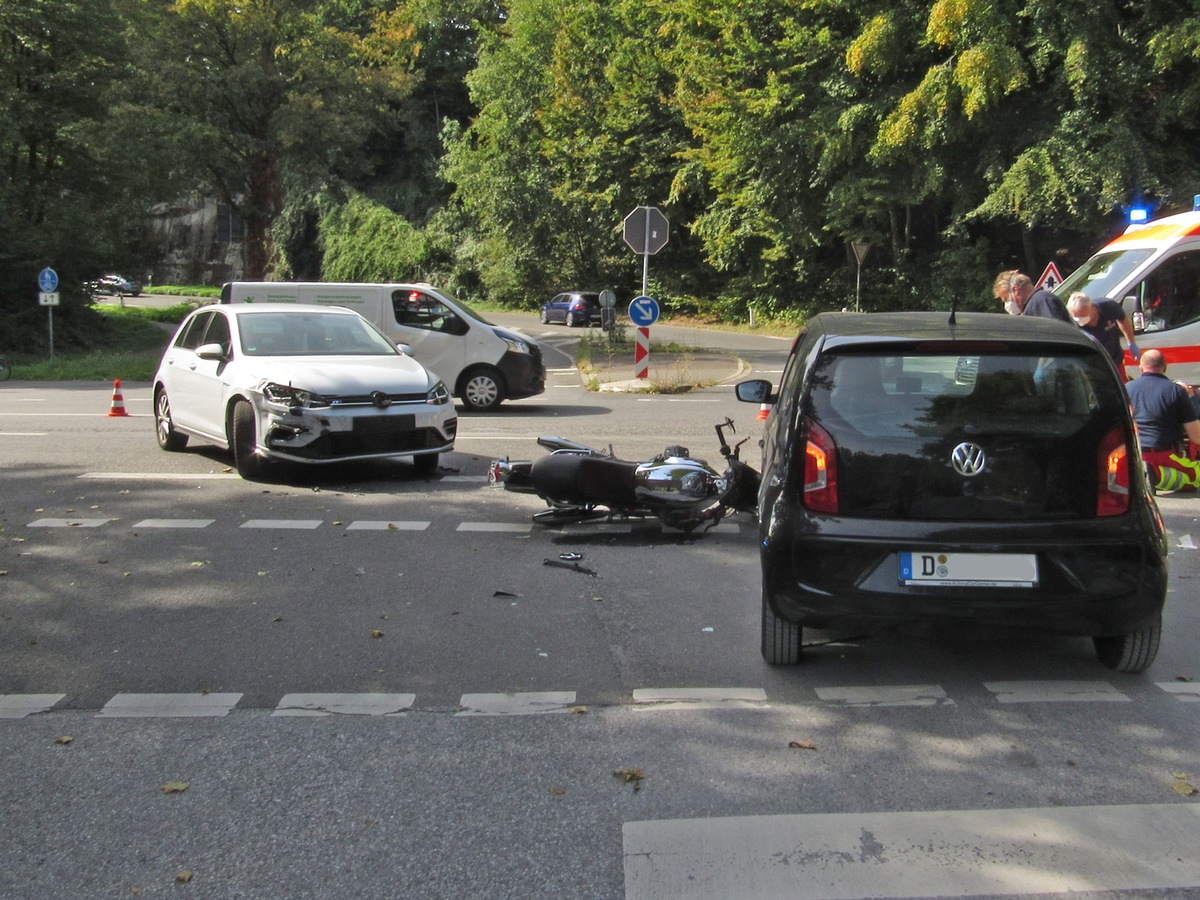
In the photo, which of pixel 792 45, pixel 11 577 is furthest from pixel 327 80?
pixel 11 577

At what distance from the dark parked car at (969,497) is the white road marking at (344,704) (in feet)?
5.35

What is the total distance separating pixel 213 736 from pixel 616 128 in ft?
159

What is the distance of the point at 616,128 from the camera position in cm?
5091

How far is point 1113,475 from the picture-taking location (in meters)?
5.01

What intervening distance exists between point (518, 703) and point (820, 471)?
1.58 metres

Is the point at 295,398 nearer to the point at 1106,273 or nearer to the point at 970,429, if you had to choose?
the point at 970,429

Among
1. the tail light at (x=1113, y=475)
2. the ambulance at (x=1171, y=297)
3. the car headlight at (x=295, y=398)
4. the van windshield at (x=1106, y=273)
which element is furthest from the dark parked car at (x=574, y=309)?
the tail light at (x=1113, y=475)

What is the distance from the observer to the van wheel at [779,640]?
→ 5.43 metres

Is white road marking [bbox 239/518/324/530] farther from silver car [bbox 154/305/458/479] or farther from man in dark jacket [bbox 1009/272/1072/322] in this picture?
man in dark jacket [bbox 1009/272/1072/322]

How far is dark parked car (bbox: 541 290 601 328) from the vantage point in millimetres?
48938

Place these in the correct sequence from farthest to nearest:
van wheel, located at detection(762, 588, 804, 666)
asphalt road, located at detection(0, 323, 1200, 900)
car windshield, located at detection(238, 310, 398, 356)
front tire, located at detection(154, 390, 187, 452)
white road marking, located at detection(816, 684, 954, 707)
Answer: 1. front tire, located at detection(154, 390, 187, 452)
2. car windshield, located at detection(238, 310, 398, 356)
3. van wheel, located at detection(762, 588, 804, 666)
4. white road marking, located at detection(816, 684, 954, 707)
5. asphalt road, located at detection(0, 323, 1200, 900)

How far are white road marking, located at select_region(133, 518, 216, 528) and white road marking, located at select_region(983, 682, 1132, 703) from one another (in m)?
5.78

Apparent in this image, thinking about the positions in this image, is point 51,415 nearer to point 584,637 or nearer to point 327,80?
point 584,637

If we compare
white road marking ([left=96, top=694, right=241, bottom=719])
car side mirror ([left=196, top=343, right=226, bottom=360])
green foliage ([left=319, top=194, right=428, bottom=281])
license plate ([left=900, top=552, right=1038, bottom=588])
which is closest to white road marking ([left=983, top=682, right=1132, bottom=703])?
license plate ([left=900, top=552, right=1038, bottom=588])
